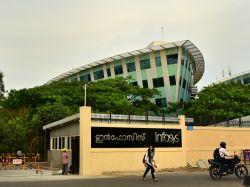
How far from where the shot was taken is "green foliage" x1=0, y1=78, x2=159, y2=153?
4356cm

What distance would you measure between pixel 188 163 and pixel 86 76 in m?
60.0

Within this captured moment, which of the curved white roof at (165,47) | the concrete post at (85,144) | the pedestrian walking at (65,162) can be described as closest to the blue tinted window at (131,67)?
the curved white roof at (165,47)

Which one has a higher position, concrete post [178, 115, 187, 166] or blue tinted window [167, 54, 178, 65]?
blue tinted window [167, 54, 178, 65]

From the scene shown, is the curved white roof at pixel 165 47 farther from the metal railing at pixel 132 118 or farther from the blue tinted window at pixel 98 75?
the metal railing at pixel 132 118

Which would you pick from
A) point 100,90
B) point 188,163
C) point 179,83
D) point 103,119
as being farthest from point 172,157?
point 179,83

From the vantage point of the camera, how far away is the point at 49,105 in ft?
152

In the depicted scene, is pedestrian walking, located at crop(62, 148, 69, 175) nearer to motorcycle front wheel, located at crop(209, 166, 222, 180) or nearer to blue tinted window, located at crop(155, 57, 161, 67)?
motorcycle front wheel, located at crop(209, 166, 222, 180)

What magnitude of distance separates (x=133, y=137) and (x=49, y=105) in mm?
21541

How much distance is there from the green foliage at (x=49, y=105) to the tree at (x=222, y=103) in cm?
767

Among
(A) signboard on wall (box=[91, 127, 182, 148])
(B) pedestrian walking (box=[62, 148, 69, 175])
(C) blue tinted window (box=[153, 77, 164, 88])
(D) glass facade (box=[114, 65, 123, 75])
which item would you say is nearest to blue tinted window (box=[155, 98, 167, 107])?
(C) blue tinted window (box=[153, 77, 164, 88])

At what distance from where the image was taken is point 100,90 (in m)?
59.1

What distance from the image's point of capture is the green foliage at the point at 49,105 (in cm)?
4356

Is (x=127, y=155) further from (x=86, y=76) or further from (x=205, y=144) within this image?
(x=86, y=76)

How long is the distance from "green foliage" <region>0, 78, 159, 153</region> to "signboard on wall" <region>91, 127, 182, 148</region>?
1704 cm
